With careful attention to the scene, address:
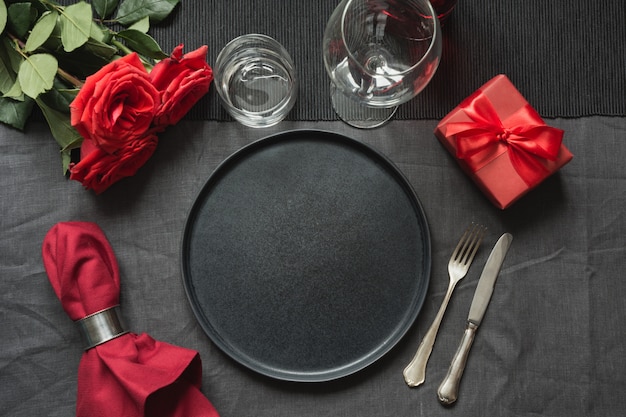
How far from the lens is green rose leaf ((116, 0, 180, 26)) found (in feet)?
2.07

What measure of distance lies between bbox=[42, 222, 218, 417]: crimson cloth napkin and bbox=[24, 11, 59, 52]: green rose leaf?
0.18 m

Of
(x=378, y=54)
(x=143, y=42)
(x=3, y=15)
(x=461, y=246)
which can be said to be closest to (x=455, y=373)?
(x=461, y=246)

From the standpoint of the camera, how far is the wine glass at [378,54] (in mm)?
541

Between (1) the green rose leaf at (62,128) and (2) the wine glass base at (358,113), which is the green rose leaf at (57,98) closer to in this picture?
(1) the green rose leaf at (62,128)

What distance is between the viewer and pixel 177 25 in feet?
2.13

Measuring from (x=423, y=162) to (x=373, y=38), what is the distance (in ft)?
0.49

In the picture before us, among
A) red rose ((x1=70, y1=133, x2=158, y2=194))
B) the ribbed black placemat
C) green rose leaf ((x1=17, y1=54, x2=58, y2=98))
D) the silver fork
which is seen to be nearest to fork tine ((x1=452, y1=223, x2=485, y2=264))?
the silver fork

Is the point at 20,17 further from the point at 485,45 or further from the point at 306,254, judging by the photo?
the point at 485,45

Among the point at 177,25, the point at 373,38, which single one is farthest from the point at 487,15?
the point at 177,25

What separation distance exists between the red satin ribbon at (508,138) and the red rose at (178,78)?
0.27 meters

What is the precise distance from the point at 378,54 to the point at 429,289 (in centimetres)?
27

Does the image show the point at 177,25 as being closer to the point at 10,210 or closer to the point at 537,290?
the point at 10,210

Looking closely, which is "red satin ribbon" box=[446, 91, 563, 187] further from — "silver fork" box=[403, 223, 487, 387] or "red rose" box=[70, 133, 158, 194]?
"red rose" box=[70, 133, 158, 194]

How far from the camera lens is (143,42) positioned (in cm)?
61
